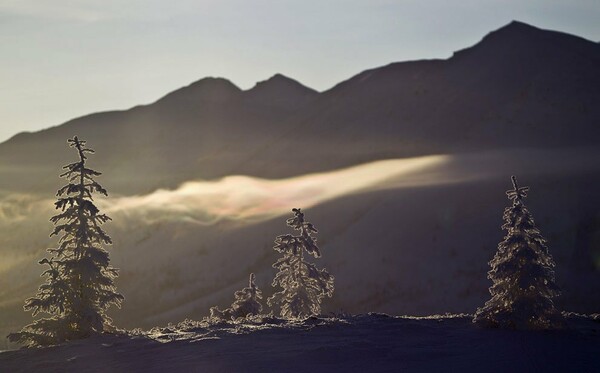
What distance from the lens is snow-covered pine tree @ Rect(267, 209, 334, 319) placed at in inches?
1513

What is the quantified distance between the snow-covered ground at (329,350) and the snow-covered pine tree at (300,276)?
11373 mm

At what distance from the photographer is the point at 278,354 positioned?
22172 millimetres

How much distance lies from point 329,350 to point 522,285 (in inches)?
273

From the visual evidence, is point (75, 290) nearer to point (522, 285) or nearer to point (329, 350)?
point (329, 350)

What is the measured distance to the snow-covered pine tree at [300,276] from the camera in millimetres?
38438

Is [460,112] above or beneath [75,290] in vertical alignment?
above

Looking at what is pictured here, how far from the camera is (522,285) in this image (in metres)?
25.4

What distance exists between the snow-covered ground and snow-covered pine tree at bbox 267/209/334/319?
11.4 m

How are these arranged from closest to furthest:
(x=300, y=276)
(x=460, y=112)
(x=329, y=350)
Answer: (x=329, y=350), (x=300, y=276), (x=460, y=112)

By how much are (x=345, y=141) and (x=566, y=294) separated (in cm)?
10860

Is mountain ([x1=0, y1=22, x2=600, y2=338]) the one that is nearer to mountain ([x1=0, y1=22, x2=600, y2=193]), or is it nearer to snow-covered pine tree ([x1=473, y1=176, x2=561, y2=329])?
mountain ([x1=0, y1=22, x2=600, y2=193])

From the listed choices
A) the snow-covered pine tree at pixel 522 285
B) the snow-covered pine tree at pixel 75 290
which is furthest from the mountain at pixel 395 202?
the snow-covered pine tree at pixel 75 290

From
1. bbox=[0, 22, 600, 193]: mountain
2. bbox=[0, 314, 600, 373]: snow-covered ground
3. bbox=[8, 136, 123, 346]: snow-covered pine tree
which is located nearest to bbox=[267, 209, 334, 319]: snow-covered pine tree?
bbox=[0, 314, 600, 373]: snow-covered ground

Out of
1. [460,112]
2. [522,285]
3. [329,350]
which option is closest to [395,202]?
[522,285]
